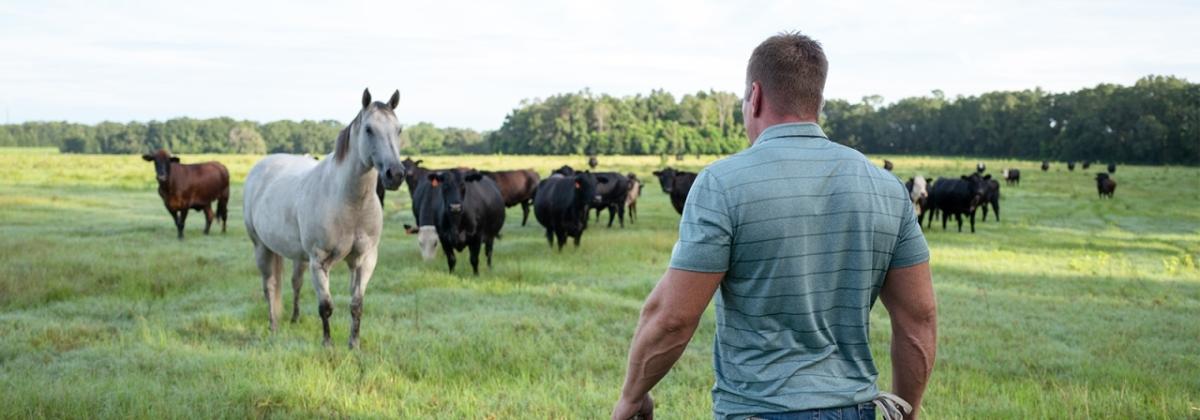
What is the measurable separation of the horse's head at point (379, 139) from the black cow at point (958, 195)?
1817 cm

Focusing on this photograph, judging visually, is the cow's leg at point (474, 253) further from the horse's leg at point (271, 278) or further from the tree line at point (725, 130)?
the tree line at point (725, 130)

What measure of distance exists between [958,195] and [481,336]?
17521 millimetres

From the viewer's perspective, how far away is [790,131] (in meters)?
2.17

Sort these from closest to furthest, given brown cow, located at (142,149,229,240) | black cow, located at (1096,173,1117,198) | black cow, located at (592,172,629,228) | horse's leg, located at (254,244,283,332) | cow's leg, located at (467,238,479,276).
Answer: horse's leg, located at (254,244,283,332) < cow's leg, located at (467,238,479,276) < brown cow, located at (142,149,229,240) < black cow, located at (592,172,629,228) < black cow, located at (1096,173,1117,198)

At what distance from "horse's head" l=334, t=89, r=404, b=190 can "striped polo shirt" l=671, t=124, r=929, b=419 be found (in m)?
4.59

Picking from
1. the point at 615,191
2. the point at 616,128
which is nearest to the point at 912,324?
the point at 615,191

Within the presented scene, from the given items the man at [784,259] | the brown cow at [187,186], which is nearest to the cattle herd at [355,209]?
the brown cow at [187,186]

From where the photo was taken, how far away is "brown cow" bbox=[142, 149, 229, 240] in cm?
1725

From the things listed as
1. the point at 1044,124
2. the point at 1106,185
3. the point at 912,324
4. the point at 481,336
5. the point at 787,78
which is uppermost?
the point at 1044,124

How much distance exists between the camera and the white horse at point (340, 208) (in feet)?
21.9

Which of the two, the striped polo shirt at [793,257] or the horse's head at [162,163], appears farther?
the horse's head at [162,163]

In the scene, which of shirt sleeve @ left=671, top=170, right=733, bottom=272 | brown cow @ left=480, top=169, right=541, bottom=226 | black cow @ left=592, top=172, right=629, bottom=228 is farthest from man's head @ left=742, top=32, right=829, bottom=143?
brown cow @ left=480, top=169, right=541, bottom=226

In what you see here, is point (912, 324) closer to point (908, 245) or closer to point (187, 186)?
point (908, 245)

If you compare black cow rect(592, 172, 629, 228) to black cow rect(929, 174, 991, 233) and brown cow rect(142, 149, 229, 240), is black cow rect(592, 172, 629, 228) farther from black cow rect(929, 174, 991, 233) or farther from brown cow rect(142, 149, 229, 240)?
brown cow rect(142, 149, 229, 240)
